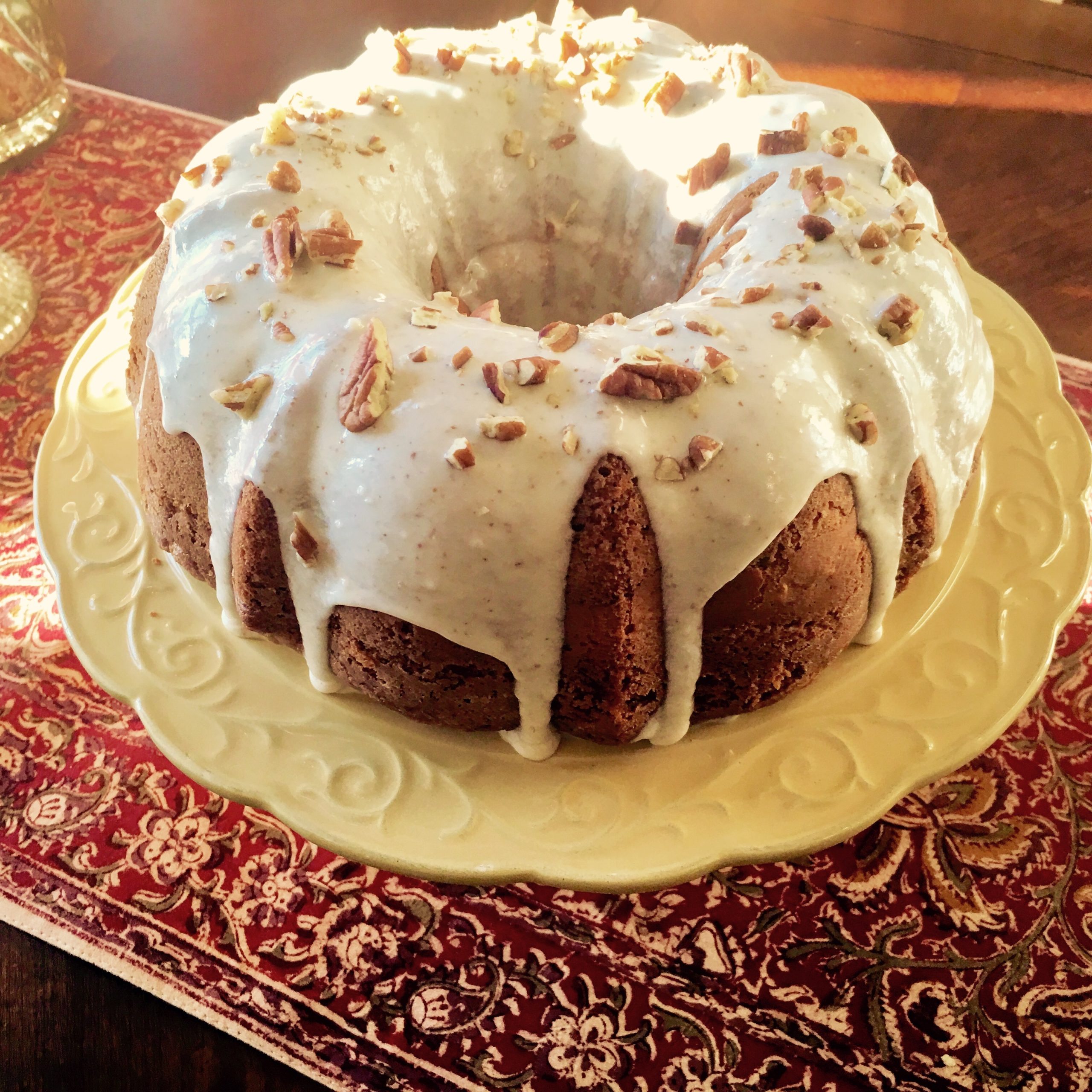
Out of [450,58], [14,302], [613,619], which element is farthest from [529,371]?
[14,302]

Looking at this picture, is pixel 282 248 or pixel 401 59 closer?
pixel 282 248

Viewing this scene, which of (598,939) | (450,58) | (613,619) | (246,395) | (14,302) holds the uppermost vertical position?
(450,58)

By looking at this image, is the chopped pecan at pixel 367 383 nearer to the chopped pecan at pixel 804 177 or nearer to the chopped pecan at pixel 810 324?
the chopped pecan at pixel 810 324

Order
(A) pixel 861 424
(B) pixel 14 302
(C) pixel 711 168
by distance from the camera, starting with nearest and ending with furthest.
Answer: (A) pixel 861 424 < (C) pixel 711 168 < (B) pixel 14 302

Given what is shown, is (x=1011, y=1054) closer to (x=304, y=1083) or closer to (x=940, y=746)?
(x=940, y=746)

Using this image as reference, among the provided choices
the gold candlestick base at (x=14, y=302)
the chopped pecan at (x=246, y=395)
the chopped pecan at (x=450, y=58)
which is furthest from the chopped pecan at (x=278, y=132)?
the gold candlestick base at (x=14, y=302)

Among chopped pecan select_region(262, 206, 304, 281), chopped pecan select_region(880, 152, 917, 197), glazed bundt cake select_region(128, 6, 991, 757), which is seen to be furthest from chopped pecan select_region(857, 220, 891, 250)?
chopped pecan select_region(262, 206, 304, 281)

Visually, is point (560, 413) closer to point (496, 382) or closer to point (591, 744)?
point (496, 382)
